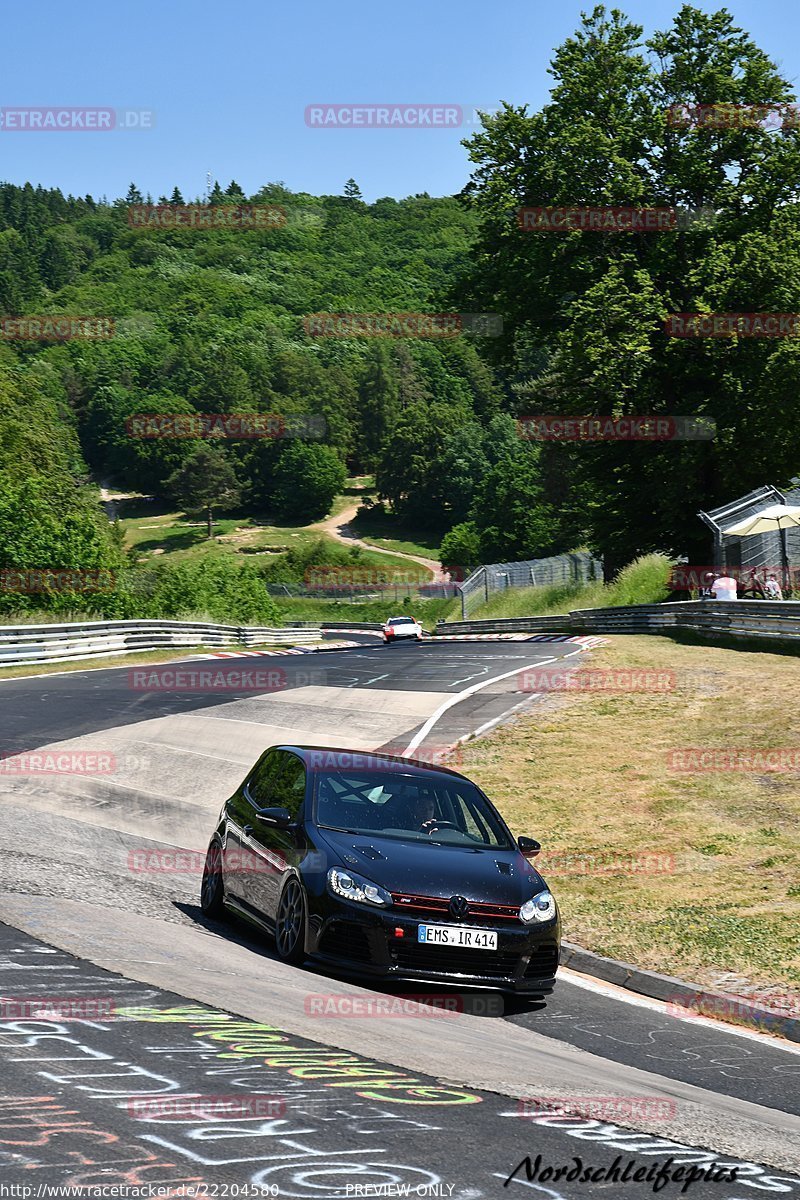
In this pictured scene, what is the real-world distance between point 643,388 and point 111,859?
33.7 meters

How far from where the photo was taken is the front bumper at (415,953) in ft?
28.2

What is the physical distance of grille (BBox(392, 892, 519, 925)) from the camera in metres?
8.73

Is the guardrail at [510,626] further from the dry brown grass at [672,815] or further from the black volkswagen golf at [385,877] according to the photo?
the black volkswagen golf at [385,877]

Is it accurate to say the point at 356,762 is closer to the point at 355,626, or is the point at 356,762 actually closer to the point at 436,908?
the point at 436,908

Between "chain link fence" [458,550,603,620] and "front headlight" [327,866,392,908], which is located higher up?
"chain link fence" [458,550,603,620]

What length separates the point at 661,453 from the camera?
4400 cm

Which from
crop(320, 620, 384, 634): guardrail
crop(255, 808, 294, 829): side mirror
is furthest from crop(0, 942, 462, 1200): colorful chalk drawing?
crop(320, 620, 384, 634): guardrail

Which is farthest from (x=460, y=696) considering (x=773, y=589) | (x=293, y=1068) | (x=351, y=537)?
(x=351, y=537)

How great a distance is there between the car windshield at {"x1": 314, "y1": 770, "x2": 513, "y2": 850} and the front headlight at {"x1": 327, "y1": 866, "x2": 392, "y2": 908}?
2.36ft

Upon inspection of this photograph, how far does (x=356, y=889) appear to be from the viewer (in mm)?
8789

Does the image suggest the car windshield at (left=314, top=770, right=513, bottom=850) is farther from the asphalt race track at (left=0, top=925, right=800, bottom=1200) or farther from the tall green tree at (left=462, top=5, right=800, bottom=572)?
the tall green tree at (left=462, top=5, right=800, bottom=572)

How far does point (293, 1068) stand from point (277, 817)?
3899mm

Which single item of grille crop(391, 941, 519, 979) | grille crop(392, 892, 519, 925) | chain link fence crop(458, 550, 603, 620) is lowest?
grille crop(391, 941, 519, 979)

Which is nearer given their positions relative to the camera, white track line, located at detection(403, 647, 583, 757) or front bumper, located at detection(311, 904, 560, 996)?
front bumper, located at detection(311, 904, 560, 996)
